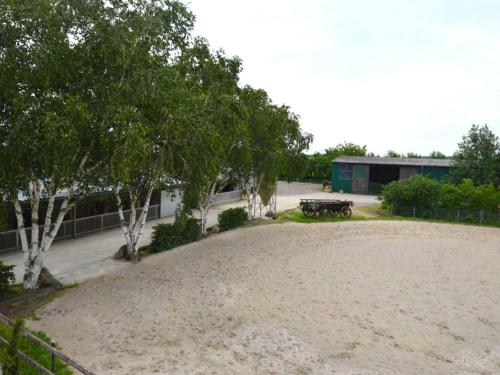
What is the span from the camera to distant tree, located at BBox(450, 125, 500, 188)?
4081cm

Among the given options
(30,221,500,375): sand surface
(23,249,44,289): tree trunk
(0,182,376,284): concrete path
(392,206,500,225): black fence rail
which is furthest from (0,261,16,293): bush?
(392,206,500,225): black fence rail

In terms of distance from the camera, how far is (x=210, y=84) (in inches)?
810

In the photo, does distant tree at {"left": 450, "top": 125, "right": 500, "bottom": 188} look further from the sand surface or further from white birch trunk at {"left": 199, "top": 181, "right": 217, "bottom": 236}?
white birch trunk at {"left": 199, "top": 181, "right": 217, "bottom": 236}

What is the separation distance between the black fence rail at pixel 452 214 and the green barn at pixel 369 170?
15.6m

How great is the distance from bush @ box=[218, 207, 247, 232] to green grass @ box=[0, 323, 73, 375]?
1597 cm

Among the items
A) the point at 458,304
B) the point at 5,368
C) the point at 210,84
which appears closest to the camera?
the point at 5,368

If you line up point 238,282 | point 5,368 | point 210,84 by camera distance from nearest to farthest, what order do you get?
point 5,368, point 238,282, point 210,84

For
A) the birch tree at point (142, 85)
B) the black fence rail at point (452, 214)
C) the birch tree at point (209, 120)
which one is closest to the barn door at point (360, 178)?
the black fence rail at point (452, 214)

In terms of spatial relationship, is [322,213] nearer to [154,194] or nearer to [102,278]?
[154,194]

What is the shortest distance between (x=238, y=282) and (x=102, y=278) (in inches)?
203

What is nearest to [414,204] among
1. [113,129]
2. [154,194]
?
[154,194]

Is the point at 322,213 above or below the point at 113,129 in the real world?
below

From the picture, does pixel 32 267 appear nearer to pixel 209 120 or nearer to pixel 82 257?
pixel 82 257

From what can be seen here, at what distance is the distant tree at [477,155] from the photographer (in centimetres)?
4081
